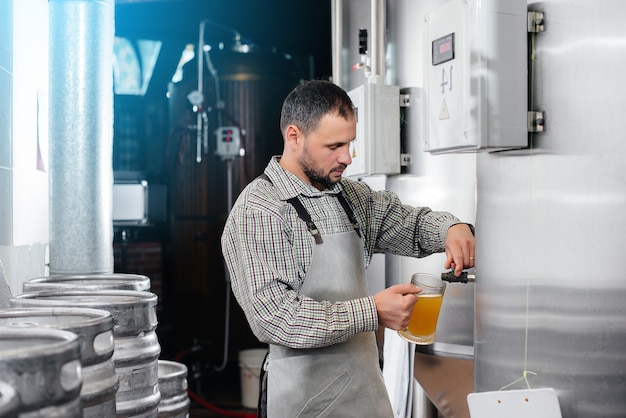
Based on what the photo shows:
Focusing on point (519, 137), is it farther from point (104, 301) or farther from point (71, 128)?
point (71, 128)

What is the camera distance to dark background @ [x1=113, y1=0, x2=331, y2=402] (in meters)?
6.39

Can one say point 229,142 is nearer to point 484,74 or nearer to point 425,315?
point 425,315

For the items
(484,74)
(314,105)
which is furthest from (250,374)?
(484,74)

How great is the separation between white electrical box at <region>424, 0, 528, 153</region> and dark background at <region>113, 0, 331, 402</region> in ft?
14.5

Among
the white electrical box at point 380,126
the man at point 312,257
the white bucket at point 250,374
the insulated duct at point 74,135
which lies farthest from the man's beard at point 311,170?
the white bucket at point 250,374

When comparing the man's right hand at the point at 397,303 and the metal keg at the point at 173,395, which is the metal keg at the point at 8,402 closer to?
the man's right hand at the point at 397,303

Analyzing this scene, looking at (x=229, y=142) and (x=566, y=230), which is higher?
(x=229, y=142)

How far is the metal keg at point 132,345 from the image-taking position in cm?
191

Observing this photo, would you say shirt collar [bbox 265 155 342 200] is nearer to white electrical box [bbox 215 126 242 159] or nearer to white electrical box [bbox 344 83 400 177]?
white electrical box [bbox 344 83 400 177]

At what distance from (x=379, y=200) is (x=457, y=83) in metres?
0.60

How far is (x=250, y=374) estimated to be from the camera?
5902 mm

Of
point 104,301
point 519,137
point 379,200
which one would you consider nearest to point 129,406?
point 104,301

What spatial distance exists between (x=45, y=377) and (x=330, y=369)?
51.2 inches

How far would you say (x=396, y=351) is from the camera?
116 inches
